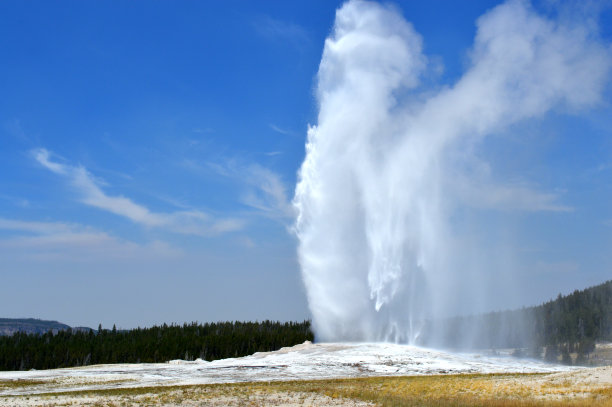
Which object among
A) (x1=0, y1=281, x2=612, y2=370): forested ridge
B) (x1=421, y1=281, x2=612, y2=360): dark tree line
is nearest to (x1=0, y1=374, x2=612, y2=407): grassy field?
(x1=0, y1=281, x2=612, y2=370): forested ridge

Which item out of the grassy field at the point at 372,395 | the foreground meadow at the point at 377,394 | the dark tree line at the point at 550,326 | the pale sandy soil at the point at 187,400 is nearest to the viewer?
the grassy field at the point at 372,395

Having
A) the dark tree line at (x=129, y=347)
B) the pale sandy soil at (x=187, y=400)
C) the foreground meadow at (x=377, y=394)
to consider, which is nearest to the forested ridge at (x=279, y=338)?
the dark tree line at (x=129, y=347)

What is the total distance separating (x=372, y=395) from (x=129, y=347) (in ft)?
255

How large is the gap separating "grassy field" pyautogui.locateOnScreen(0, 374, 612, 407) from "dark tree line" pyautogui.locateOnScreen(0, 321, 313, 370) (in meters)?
61.6

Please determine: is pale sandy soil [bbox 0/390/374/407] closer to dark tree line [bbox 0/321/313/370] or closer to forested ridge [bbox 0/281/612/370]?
forested ridge [bbox 0/281/612/370]

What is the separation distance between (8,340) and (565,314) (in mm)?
125985

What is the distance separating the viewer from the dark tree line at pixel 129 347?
320 ft

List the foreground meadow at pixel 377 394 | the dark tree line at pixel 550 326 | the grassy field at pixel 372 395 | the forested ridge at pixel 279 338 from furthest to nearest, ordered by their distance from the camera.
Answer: the dark tree line at pixel 550 326, the forested ridge at pixel 279 338, the foreground meadow at pixel 377 394, the grassy field at pixel 372 395

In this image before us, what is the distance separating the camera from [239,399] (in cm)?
3422

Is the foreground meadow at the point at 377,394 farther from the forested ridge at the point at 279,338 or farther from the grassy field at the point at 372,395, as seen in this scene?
the forested ridge at the point at 279,338

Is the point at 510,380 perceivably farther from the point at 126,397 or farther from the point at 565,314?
the point at 565,314

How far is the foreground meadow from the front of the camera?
31.2m

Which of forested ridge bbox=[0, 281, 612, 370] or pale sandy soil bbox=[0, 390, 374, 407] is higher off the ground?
forested ridge bbox=[0, 281, 612, 370]

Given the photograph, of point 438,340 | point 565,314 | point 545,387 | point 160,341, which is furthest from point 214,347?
point 565,314
